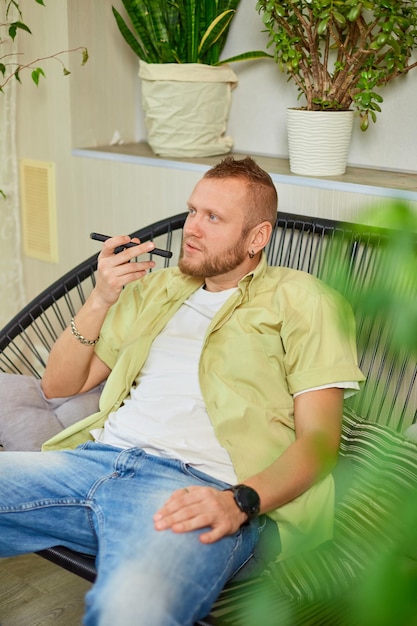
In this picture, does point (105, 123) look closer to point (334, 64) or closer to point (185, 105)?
point (185, 105)

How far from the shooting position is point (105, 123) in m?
2.79

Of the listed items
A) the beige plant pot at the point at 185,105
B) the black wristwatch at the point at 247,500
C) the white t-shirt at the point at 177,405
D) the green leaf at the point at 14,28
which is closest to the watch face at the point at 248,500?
the black wristwatch at the point at 247,500

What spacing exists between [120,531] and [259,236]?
2.46 ft

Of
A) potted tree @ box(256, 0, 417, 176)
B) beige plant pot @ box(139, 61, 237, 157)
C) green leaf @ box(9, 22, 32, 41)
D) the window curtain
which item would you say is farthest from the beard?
the window curtain

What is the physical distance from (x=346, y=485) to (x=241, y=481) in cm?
90

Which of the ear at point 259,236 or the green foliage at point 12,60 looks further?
the green foliage at point 12,60

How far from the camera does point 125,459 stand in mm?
1504

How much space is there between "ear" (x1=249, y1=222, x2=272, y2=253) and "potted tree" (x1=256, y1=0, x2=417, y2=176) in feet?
1.52

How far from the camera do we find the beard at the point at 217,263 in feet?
5.66

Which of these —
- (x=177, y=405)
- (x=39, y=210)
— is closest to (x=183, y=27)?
(x=39, y=210)

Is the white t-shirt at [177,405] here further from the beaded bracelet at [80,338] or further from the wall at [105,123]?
the wall at [105,123]

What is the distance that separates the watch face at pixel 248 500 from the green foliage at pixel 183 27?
58.9 inches

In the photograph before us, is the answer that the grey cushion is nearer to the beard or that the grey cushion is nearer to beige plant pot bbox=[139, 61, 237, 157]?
the beard

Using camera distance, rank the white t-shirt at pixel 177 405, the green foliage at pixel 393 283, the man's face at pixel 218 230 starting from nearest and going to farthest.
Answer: the green foliage at pixel 393 283, the white t-shirt at pixel 177 405, the man's face at pixel 218 230
